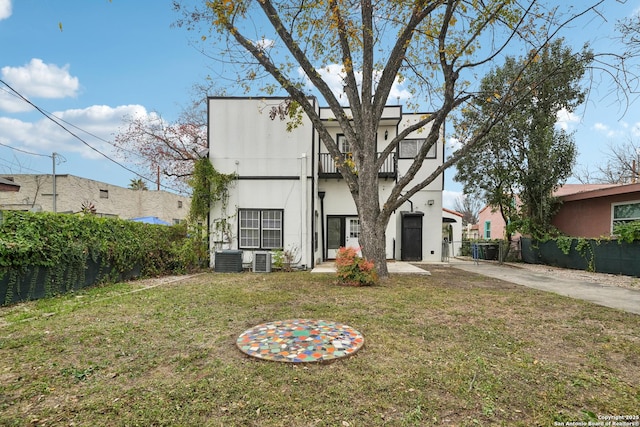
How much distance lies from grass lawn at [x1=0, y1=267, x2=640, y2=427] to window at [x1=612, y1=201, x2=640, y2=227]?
26.8ft

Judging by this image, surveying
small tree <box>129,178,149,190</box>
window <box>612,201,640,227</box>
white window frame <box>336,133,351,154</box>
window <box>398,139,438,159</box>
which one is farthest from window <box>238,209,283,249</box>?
small tree <box>129,178,149,190</box>

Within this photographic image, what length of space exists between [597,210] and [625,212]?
1106 millimetres

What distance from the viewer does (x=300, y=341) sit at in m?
3.58

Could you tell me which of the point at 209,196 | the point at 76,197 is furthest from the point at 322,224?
the point at 76,197

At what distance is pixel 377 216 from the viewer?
8297 mm

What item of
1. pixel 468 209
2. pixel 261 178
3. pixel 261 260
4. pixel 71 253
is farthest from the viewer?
pixel 468 209

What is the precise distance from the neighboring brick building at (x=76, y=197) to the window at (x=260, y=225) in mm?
3302

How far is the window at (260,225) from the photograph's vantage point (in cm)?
1113

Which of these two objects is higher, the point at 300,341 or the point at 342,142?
the point at 342,142

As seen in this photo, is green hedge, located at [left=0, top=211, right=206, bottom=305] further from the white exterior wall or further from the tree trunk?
Answer: the tree trunk

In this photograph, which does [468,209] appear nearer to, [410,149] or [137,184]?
[410,149]

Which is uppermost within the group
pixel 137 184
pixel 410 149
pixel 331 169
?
pixel 137 184

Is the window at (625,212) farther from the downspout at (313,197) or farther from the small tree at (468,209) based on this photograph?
the small tree at (468,209)

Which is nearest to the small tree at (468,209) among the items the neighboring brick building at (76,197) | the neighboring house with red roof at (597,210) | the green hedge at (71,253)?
the neighboring house with red roof at (597,210)
